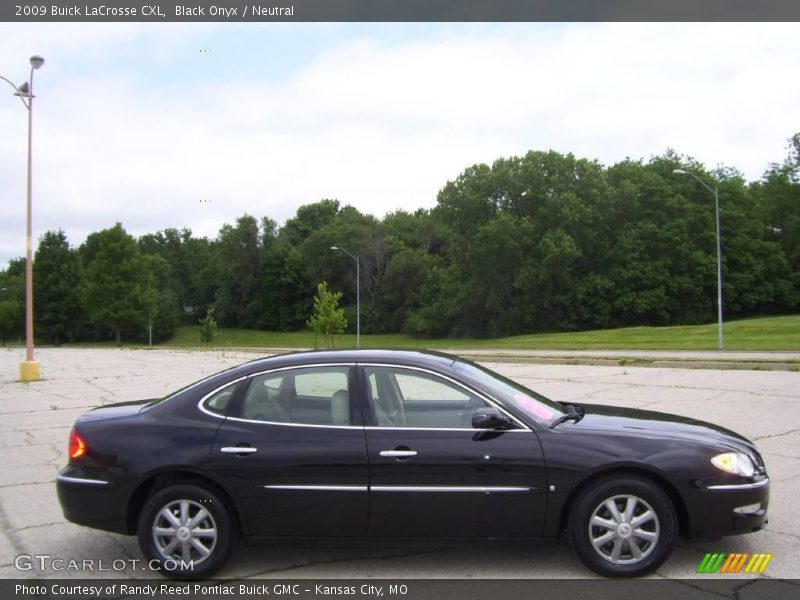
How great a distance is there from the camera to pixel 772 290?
59.5 meters

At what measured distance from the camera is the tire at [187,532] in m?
4.49

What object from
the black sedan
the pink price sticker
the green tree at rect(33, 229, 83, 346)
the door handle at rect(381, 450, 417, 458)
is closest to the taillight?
the black sedan

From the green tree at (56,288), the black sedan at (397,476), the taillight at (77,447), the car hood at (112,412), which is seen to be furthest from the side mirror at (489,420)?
the green tree at (56,288)

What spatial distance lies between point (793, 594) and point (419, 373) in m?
2.59

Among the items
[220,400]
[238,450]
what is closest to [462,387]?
[238,450]

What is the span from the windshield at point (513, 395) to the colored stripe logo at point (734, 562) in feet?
4.38

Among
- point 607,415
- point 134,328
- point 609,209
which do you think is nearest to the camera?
point 607,415

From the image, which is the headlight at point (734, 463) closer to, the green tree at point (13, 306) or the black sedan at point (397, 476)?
the black sedan at point (397, 476)

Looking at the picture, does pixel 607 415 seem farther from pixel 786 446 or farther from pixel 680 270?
pixel 680 270

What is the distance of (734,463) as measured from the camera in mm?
4535

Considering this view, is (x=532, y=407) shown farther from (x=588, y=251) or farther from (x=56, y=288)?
(x=56, y=288)

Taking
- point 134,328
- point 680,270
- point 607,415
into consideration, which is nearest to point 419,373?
point 607,415

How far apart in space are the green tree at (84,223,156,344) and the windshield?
79.7 meters

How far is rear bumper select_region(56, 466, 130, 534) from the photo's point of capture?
4.59 metres
